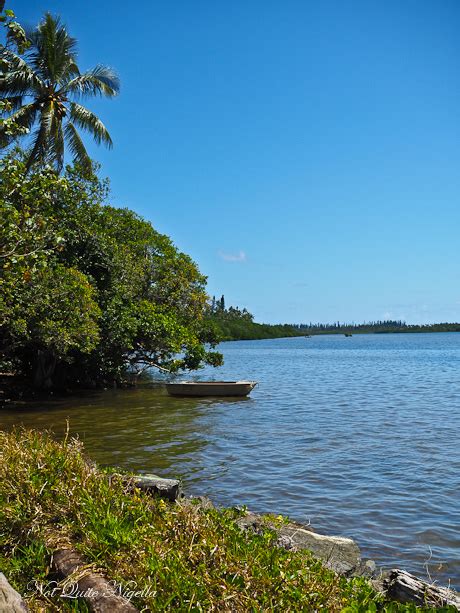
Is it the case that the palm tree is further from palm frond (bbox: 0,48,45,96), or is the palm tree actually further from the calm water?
the calm water

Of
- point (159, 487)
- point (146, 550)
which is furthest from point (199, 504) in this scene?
point (146, 550)

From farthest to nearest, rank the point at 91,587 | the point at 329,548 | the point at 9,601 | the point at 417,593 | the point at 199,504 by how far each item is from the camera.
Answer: the point at 199,504, the point at 329,548, the point at 417,593, the point at 91,587, the point at 9,601

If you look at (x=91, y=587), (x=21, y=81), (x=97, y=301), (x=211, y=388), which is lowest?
(x=211, y=388)

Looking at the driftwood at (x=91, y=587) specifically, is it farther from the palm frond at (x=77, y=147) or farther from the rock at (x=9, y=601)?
the palm frond at (x=77, y=147)

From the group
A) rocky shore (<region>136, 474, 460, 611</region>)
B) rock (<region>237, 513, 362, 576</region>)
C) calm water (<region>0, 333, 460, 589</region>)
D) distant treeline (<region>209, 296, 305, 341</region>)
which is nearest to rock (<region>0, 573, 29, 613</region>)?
rocky shore (<region>136, 474, 460, 611</region>)

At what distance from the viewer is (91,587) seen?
13.5 ft

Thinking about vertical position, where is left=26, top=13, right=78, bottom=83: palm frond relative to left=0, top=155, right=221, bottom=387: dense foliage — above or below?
above

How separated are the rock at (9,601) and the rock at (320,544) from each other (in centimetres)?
290

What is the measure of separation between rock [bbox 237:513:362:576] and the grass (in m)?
0.57

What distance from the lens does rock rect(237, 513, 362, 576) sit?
588 centimetres

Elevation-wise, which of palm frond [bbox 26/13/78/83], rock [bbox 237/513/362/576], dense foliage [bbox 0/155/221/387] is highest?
palm frond [bbox 26/13/78/83]

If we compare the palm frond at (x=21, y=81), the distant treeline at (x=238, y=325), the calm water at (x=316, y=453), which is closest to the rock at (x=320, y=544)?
the calm water at (x=316, y=453)

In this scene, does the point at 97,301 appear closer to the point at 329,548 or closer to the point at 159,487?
the point at 159,487

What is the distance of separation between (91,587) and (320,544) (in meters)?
3.41
